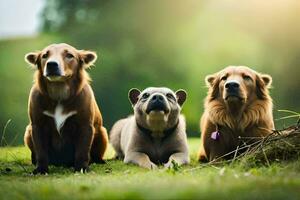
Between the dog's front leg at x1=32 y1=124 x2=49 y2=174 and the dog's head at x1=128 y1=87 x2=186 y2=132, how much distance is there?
1338 millimetres

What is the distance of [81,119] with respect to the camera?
881cm

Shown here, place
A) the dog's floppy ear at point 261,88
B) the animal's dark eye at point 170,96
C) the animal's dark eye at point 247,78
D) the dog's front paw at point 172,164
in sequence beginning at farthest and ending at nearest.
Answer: the animal's dark eye at point 170,96 < the dog's floppy ear at point 261,88 < the animal's dark eye at point 247,78 < the dog's front paw at point 172,164

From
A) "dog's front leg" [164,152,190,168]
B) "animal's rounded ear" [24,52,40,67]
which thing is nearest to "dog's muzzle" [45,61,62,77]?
"animal's rounded ear" [24,52,40,67]

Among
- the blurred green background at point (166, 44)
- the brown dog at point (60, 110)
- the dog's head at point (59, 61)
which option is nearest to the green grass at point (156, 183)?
the brown dog at point (60, 110)

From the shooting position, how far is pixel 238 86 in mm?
9062

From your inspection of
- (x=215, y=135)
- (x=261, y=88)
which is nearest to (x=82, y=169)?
(x=215, y=135)

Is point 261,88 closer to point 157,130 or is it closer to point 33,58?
point 157,130

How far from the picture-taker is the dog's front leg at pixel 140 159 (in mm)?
9138

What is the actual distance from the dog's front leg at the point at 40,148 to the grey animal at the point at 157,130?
122 centimetres

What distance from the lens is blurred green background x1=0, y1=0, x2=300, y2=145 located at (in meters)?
21.4

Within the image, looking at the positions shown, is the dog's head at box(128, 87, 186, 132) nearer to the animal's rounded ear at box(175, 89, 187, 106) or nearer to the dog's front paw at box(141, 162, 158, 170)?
the animal's rounded ear at box(175, 89, 187, 106)

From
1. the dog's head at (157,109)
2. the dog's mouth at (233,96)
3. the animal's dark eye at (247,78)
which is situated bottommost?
the dog's head at (157,109)

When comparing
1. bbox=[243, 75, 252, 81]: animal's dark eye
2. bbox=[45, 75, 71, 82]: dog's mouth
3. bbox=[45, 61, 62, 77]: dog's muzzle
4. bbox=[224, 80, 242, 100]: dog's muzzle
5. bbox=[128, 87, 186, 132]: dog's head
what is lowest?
bbox=[128, 87, 186, 132]: dog's head

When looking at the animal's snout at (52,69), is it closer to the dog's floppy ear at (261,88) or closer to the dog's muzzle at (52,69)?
the dog's muzzle at (52,69)
